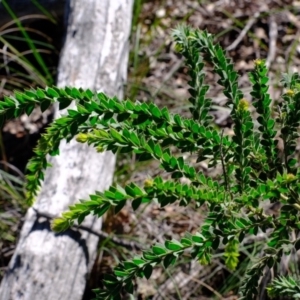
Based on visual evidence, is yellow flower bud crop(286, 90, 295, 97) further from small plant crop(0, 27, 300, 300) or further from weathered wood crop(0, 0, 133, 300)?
weathered wood crop(0, 0, 133, 300)

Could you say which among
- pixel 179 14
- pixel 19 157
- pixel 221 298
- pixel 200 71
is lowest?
pixel 221 298

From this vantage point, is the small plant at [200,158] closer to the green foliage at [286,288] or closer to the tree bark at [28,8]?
the green foliage at [286,288]

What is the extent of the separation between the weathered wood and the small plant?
0.93m

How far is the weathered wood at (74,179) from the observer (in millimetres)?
2602

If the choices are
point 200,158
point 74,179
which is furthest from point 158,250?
point 74,179

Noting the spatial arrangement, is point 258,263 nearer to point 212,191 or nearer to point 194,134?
point 212,191

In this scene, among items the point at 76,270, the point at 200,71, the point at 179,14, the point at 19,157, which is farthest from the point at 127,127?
the point at 179,14

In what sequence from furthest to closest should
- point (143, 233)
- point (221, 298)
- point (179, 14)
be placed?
point (179, 14) → point (143, 233) → point (221, 298)

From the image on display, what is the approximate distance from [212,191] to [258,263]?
0.25 m

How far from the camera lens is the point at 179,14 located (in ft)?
14.4

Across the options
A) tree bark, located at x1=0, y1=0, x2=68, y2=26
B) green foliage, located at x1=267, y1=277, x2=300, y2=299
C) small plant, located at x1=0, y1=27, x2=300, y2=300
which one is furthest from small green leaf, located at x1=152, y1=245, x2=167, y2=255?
tree bark, located at x1=0, y1=0, x2=68, y2=26

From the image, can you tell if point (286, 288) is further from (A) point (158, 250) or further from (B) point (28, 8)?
(B) point (28, 8)

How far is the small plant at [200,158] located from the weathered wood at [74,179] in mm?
933

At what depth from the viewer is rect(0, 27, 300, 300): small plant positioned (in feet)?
5.26
